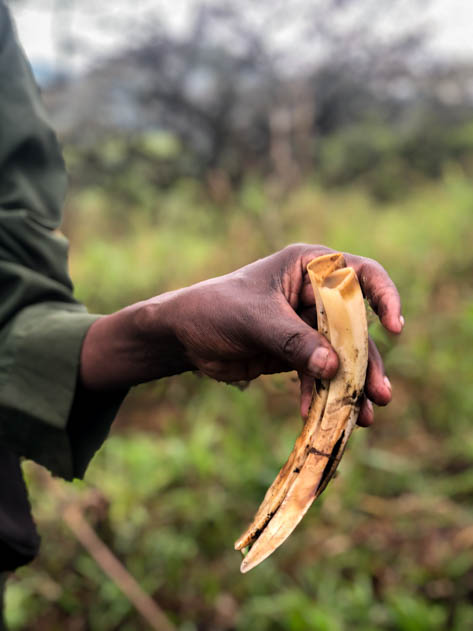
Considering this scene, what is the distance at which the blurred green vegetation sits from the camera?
2078 mm

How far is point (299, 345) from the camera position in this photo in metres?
0.74

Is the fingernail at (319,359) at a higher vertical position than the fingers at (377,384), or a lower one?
higher

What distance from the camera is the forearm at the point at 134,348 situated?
3.04 feet

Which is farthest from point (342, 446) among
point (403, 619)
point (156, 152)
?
point (156, 152)

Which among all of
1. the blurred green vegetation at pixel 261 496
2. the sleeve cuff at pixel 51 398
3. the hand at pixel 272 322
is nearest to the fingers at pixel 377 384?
the hand at pixel 272 322

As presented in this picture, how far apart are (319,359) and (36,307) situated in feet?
2.12

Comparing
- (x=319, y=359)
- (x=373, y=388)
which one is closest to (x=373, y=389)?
(x=373, y=388)

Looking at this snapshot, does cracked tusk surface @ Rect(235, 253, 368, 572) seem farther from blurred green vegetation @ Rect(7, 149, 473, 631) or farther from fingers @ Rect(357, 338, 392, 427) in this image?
blurred green vegetation @ Rect(7, 149, 473, 631)

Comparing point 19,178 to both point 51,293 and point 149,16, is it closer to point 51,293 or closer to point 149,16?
point 51,293

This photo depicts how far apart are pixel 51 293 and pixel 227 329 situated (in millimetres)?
518

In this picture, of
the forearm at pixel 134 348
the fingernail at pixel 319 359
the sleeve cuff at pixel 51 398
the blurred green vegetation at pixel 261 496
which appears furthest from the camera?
the blurred green vegetation at pixel 261 496

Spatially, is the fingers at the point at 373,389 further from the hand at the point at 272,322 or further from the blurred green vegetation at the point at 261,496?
the blurred green vegetation at the point at 261,496

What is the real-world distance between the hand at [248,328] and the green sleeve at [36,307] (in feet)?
0.38

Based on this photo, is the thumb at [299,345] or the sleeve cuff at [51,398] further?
the sleeve cuff at [51,398]
